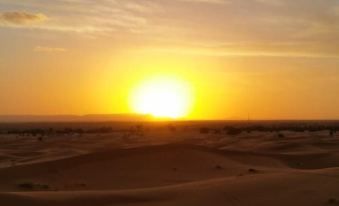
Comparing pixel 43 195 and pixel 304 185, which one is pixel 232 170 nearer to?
pixel 304 185

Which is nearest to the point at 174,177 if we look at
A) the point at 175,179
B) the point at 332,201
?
the point at 175,179

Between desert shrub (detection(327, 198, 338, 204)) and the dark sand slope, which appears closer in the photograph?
desert shrub (detection(327, 198, 338, 204))

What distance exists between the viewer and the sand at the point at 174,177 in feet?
41.1

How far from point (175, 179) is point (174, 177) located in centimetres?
52

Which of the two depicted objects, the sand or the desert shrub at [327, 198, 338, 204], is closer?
the desert shrub at [327, 198, 338, 204]

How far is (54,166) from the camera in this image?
2142cm

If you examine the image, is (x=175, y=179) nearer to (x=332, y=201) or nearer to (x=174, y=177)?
(x=174, y=177)

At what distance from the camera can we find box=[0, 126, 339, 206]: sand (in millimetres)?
12539

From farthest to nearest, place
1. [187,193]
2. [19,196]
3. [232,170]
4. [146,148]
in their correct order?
[146,148]
[232,170]
[187,193]
[19,196]

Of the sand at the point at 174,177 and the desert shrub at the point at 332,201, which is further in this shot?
the sand at the point at 174,177

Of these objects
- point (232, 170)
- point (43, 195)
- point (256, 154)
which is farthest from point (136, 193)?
point (256, 154)

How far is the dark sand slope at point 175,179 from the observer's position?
41.1 feet

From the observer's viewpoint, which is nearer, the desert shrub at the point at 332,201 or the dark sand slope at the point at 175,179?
the desert shrub at the point at 332,201

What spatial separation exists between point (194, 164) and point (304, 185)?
9070mm
